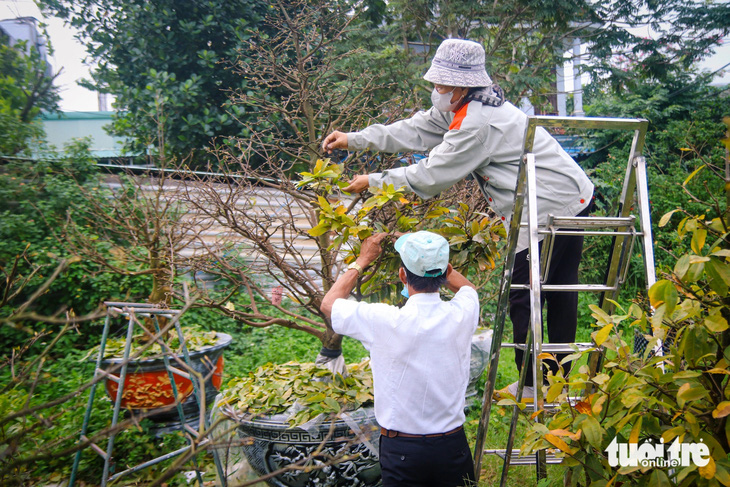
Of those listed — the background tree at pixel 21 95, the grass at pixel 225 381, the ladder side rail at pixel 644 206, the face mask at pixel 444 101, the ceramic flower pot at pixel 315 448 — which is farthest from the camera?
the background tree at pixel 21 95

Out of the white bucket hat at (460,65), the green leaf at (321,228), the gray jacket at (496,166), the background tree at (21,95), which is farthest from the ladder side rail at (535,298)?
the background tree at (21,95)

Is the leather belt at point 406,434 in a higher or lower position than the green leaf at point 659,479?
lower

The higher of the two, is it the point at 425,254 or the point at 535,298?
the point at 425,254

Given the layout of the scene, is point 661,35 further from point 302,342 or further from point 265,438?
point 265,438

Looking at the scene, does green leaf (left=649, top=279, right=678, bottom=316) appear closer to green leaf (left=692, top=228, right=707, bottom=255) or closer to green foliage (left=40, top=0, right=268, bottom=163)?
green leaf (left=692, top=228, right=707, bottom=255)

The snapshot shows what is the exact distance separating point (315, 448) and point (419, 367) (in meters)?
1.05

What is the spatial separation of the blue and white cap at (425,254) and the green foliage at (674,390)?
2.10 ft

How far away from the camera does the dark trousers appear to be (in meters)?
2.30

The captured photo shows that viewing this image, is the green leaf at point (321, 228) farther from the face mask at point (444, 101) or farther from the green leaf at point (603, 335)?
the green leaf at point (603, 335)

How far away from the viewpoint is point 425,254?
90.2 inches

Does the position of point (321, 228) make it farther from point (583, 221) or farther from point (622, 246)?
point (622, 246)

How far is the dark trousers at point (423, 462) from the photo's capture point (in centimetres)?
230

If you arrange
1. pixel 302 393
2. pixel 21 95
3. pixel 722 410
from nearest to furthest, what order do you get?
1. pixel 722 410
2. pixel 302 393
3. pixel 21 95

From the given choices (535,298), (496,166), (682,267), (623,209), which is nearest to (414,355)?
(535,298)
